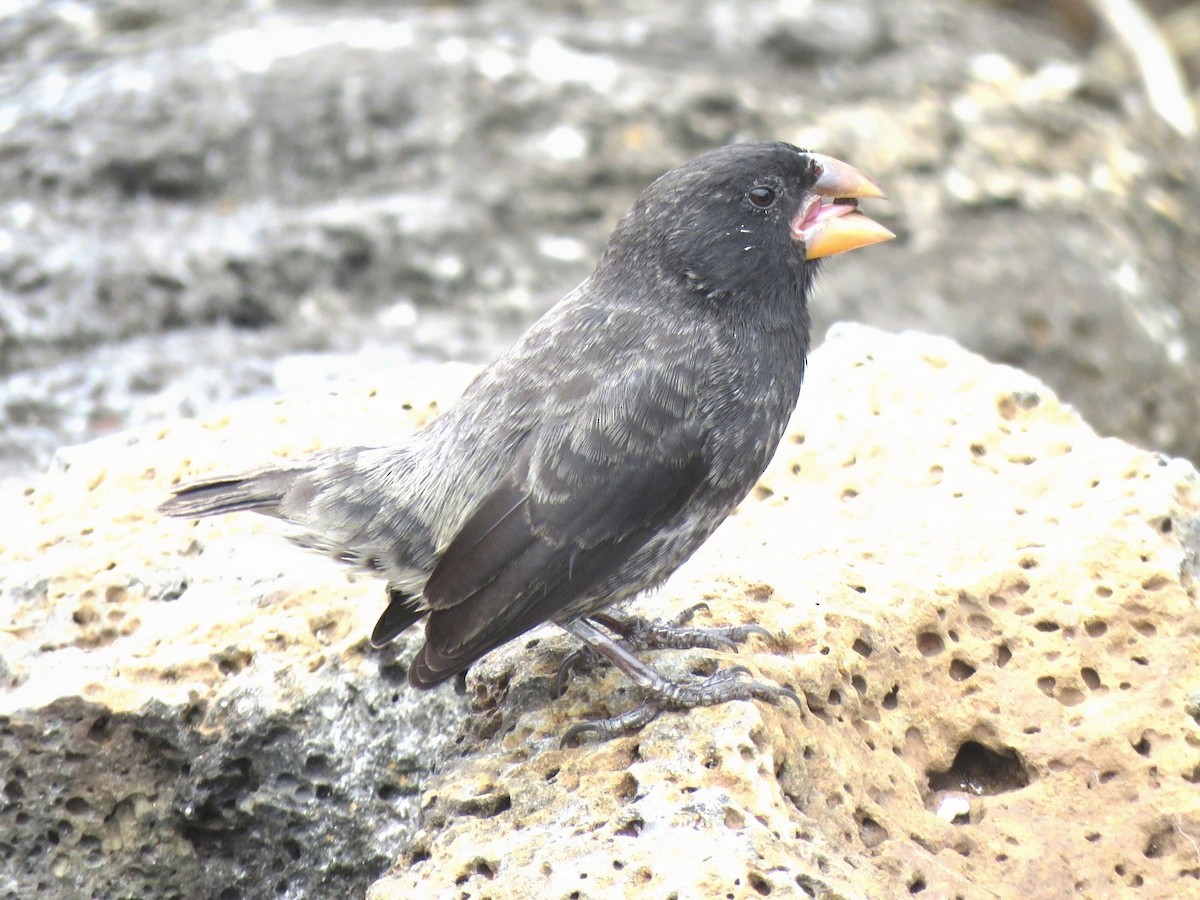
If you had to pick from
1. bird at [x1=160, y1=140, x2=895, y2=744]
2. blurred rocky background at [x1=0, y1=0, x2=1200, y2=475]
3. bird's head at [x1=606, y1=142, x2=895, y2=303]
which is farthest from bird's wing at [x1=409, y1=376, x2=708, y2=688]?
blurred rocky background at [x1=0, y1=0, x2=1200, y2=475]

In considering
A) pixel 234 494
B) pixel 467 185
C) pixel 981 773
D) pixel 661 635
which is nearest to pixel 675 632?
pixel 661 635

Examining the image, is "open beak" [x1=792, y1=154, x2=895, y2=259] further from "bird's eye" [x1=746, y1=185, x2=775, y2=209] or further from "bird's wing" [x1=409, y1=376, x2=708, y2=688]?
"bird's wing" [x1=409, y1=376, x2=708, y2=688]

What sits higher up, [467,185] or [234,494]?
[234,494]

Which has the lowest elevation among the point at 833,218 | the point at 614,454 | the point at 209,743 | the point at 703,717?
the point at 209,743

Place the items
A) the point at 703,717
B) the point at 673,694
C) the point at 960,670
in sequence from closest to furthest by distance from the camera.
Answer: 1. the point at 703,717
2. the point at 673,694
3. the point at 960,670

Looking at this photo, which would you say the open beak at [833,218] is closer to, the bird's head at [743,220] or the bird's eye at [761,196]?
the bird's head at [743,220]

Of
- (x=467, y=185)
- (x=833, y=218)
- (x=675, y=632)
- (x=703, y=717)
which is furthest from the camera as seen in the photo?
(x=467, y=185)

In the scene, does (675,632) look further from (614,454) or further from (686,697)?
(614,454)
